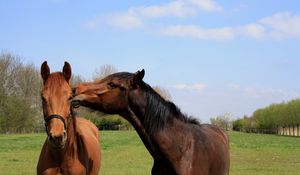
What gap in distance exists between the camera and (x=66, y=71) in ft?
18.8

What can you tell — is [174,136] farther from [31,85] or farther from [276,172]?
[31,85]

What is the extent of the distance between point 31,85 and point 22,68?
284cm

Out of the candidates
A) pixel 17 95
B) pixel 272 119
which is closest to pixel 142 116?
pixel 17 95

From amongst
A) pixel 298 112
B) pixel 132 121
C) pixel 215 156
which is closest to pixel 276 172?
pixel 215 156

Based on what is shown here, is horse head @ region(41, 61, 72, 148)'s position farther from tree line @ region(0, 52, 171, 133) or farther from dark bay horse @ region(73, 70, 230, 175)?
tree line @ region(0, 52, 171, 133)

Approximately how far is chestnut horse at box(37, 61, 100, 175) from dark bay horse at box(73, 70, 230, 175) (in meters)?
0.21

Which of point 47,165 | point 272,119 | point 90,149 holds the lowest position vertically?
point 47,165

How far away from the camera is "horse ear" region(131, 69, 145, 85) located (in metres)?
5.10

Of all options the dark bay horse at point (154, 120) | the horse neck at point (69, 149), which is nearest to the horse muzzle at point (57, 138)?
the dark bay horse at point (154, 120)

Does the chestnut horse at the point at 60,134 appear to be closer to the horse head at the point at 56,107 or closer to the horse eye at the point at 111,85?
the horse head at the point at 56,107

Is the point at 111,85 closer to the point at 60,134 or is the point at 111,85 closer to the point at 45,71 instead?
the point at 60,134

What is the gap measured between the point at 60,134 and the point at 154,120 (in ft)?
3.82

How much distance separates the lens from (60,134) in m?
4.97

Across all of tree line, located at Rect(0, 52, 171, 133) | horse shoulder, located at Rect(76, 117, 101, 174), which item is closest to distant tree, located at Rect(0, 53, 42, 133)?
tree line, located at Rect(0, 52, 171, 133)
